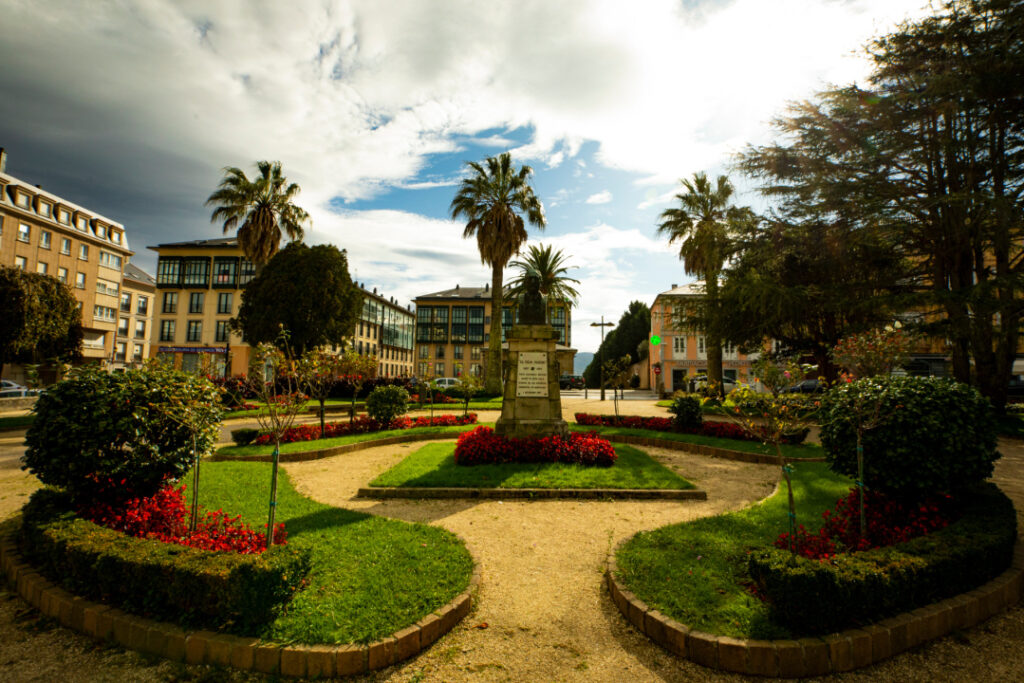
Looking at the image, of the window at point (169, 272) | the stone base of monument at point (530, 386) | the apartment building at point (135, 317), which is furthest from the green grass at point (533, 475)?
the window at point (169, 272)

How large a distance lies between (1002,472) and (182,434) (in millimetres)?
15752

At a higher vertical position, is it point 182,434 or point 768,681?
point 182,434

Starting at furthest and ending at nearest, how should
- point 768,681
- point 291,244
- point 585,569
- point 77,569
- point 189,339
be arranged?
1. point 189,339
2. point 291,244
3. point 585,569
4. point 77,569
5. point 768,681

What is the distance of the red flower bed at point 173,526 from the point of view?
4.72 meters

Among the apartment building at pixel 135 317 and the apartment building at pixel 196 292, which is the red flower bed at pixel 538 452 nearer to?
the apartment building at pixel 135 317

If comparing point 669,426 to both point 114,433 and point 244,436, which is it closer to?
point 244,436

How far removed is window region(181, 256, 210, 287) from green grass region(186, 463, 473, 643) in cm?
6087

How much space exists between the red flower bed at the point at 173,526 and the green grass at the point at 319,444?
602cm

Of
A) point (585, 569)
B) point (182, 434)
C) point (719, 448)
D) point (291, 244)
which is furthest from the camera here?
point (291, 244)

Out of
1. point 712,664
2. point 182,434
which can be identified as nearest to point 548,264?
point 182,434

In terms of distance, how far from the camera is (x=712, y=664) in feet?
11.1

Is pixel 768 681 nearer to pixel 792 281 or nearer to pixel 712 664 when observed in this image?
pixel 712 664

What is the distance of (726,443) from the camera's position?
13.0 meters

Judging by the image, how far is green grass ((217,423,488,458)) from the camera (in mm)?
11711
